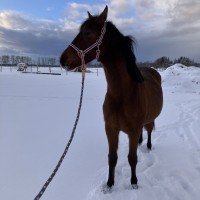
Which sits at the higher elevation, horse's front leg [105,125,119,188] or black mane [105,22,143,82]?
black mane [105,22,143,82]

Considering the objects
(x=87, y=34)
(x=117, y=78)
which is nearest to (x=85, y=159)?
(x=117, y=78)

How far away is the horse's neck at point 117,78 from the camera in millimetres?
3010

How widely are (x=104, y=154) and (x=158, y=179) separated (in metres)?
1.16

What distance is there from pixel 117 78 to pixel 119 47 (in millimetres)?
352

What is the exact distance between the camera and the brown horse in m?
2.78

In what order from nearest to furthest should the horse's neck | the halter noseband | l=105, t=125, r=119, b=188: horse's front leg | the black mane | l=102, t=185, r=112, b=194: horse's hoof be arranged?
the halter noseband
the black mane
the horse's neck
l=102, t=185, r=112, b=194: horse's hoof
l=105, t=125, r=119, b=188: horse's front leg

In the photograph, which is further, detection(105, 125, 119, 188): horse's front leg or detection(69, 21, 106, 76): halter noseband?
detection(105, 125, 119, 188): horse's front leg

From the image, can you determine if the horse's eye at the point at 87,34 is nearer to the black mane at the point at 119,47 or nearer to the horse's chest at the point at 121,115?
the black mane at the point at 119,47

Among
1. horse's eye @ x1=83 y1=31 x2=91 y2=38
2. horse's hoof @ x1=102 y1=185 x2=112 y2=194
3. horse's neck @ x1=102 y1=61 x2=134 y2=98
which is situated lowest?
horse's hoof @ x1=102 y1=185 x2=112 y2=194

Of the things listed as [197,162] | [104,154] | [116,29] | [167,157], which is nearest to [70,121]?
[104,154]

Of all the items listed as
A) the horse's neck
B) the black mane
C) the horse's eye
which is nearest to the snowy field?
the horse's neck

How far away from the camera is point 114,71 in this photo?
3018mm

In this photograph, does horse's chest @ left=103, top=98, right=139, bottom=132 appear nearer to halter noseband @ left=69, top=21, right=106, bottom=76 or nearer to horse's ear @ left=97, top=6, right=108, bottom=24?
halter noseband @ left=69, top=21, right=106, bottom=76

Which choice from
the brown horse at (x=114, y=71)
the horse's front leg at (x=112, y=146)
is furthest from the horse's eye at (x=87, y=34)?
the horse's front leg at (x=112, y=146)
